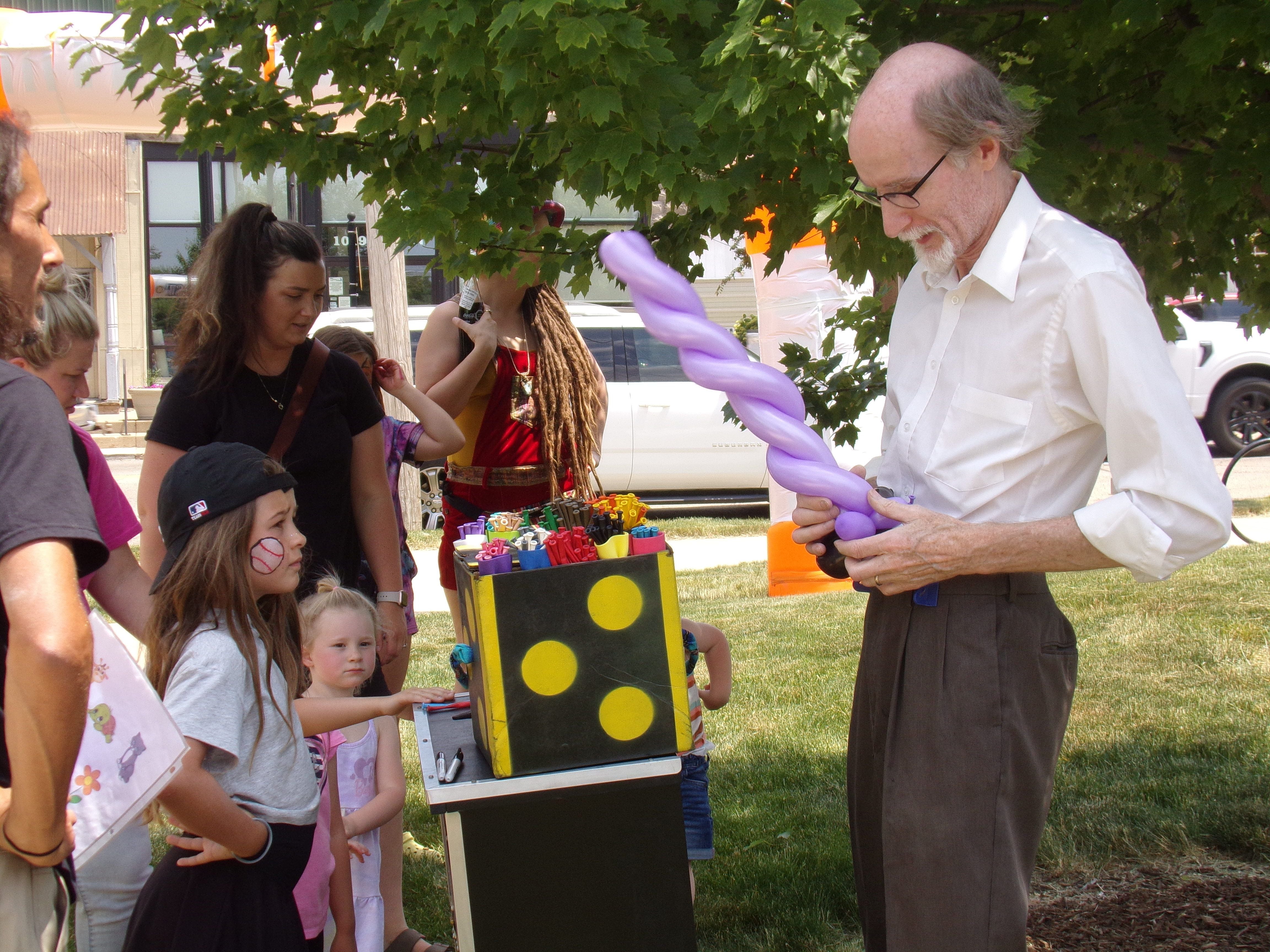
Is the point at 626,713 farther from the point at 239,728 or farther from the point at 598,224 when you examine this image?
the point at 598,224

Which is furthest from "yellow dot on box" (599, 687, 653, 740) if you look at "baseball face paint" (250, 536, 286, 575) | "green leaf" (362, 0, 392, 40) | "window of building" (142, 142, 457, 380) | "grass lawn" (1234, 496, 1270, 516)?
"window of building" (142, 142, 457, 380)

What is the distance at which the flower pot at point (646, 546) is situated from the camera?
90.6 inches

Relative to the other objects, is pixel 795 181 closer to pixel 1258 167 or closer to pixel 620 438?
pixel 1258 167

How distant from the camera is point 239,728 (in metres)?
2.19

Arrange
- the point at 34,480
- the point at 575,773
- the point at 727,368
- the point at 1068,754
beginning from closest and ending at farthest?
the point at 34,480 → the point at 727,368 → the point at 575,773 → the point at 1068,754

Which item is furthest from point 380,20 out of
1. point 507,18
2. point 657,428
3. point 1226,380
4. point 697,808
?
point 1226,380

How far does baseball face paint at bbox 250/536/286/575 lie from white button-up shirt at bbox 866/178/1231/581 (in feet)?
4.08

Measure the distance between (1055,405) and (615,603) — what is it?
2.92ft

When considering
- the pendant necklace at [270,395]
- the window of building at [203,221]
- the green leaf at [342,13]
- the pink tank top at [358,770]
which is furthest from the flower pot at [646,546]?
the window of building at [203,221]

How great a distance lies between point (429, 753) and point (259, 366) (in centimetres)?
121

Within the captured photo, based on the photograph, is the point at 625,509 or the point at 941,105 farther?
the point at 625,509

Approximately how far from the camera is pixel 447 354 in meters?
4.06

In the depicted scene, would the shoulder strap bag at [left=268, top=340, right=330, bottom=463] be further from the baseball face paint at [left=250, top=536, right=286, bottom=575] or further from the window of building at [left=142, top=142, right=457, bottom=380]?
the window of building at [left=142, top=142, right=457, bottom=380]

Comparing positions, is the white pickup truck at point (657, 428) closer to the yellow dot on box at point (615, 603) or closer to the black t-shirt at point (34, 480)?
the yellow dot on box at point (615, 603)
